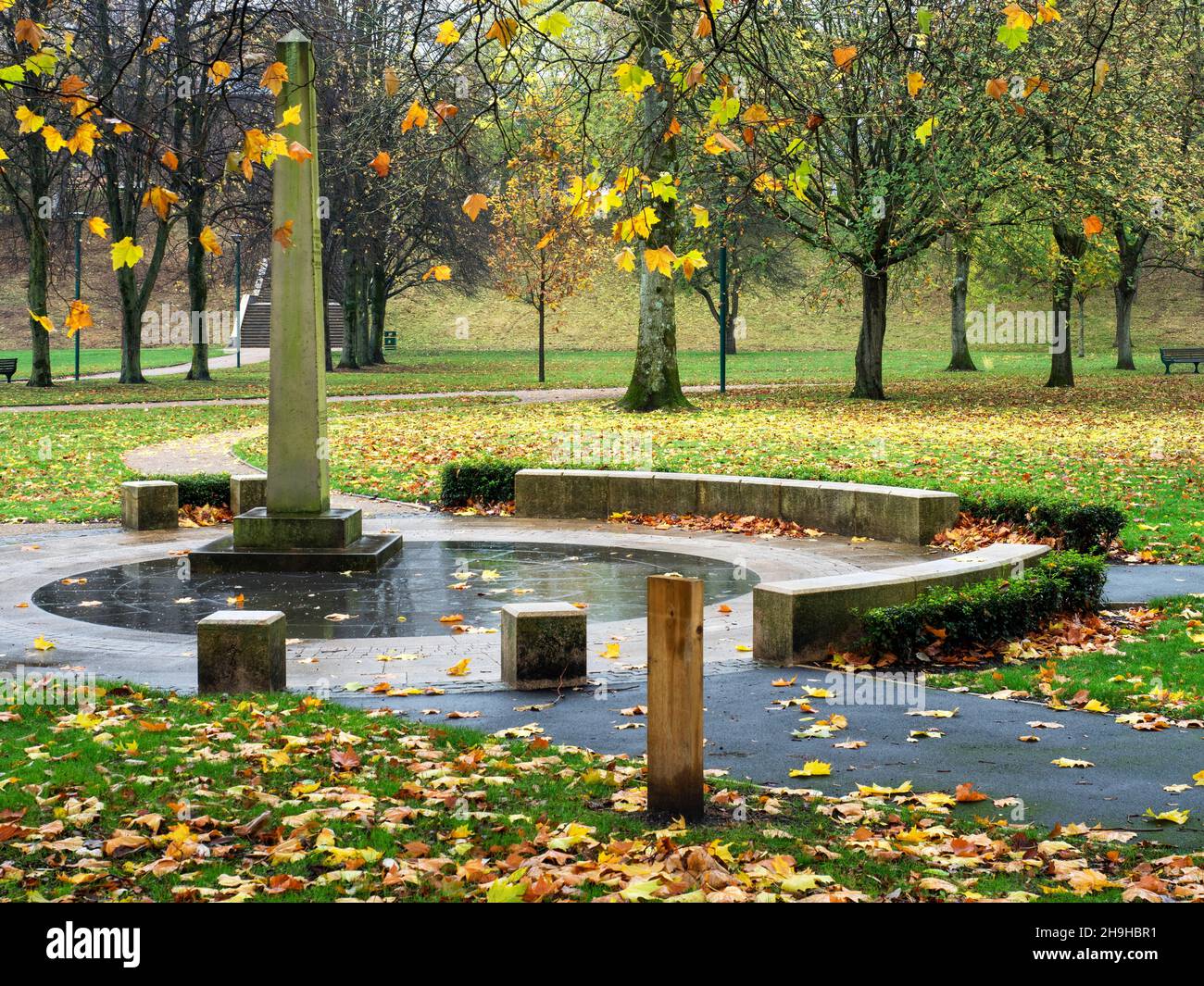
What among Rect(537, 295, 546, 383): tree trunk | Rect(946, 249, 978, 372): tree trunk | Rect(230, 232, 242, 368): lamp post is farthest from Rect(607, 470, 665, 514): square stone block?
Rect(946, 249, 978, 372): tree trunk

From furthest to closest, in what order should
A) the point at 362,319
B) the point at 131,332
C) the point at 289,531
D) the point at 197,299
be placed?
the point at 362,319
the point at 197,299
the point at 131,332
the point at 289,531

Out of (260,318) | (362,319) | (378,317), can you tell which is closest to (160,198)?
(362,319)

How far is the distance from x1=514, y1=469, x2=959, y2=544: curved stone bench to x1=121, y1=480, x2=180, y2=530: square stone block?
358 centimetres

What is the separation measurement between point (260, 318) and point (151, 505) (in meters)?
51.8

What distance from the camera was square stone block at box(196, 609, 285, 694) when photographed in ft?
24.2

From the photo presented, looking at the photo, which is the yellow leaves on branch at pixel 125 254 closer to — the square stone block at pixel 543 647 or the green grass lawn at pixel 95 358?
the square stone block at pixel 543 647

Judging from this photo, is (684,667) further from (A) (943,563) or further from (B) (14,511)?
(B) (14,511)

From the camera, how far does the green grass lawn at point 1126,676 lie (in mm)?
7133

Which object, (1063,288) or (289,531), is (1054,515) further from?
(1063,288)

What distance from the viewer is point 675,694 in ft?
17.1

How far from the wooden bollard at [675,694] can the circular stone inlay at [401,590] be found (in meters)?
3.79

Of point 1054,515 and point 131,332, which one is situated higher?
point 131,332
